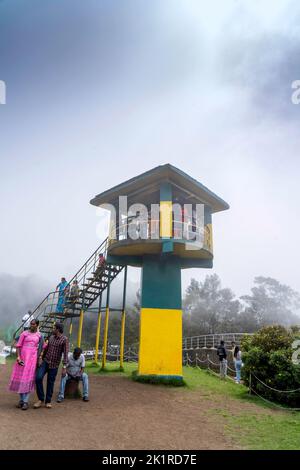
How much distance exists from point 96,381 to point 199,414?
188 inches

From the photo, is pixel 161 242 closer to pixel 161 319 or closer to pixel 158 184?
pixel 158 184

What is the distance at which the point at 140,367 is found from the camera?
13398 mm

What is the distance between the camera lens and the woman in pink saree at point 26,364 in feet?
25.4

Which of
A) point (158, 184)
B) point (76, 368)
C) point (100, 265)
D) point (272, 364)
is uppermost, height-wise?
point (158, 184)

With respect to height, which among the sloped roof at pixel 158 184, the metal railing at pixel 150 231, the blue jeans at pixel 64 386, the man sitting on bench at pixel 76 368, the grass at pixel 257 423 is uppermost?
the sloped roof at pixel 158 184

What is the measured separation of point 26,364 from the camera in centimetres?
782

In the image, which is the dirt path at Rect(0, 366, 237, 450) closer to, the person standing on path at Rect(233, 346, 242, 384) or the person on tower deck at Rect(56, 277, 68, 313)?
the person standing on path at Rect(233, 346, 242, 384)

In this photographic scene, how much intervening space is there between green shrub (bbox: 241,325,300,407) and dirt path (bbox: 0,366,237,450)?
226cm

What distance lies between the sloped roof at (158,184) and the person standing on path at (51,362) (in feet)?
25.1

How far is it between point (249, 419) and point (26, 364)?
5.34m

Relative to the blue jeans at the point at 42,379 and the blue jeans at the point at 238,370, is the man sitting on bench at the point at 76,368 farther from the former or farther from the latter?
the blue jeans at the point at 238,370

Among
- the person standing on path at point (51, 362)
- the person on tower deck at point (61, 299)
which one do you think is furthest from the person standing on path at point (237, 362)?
the person standing on path at point (51, 362)

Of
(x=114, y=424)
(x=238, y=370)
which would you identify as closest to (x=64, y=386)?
(x=114, y=424)
